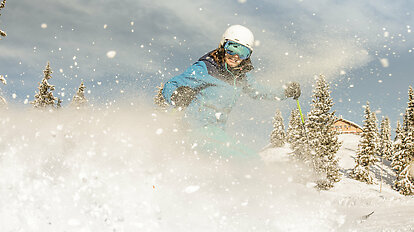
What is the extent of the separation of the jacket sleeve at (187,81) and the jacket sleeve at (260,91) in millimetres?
1170

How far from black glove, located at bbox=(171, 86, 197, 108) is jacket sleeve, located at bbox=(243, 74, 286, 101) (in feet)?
4.77

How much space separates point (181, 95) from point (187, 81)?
294mm

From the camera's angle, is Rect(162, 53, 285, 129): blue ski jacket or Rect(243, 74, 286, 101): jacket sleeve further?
Rect(243, 74, 286, 101): jacket sleeve

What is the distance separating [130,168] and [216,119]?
1.65m

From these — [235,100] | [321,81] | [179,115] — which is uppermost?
[321,81]

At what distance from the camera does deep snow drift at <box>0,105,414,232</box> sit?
3.01 meters

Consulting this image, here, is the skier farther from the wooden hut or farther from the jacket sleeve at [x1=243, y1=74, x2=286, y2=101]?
the wooden hut

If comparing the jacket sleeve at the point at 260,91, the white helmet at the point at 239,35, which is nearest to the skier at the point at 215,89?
the white helmet at the point at 239,35

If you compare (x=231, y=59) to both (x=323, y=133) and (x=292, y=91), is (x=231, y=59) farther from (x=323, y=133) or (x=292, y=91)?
(x=323, y=133)

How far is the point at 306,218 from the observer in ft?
12.0

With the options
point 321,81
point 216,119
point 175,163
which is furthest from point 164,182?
→ point 321,81

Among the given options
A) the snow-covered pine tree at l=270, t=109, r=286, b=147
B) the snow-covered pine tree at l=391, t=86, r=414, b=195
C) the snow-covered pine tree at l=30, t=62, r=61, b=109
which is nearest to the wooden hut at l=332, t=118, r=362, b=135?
the snow-covered pine tree at l=270, t=109, r=286, b=147

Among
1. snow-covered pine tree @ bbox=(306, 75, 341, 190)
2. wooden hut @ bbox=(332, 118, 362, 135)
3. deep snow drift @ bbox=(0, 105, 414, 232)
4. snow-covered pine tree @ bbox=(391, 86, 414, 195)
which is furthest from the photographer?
wooden hut @ bbox=(332, 118, 362, 135)

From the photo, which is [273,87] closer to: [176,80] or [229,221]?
[176,80]
